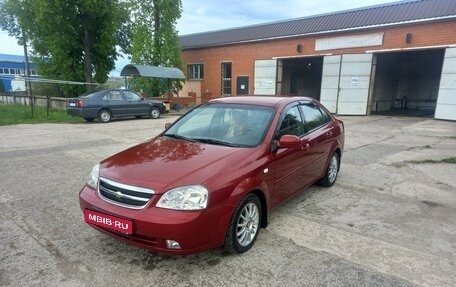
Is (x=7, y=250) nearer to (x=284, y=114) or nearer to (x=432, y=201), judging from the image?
(x=284, y=114)

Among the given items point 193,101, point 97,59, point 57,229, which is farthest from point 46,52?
point 57,229

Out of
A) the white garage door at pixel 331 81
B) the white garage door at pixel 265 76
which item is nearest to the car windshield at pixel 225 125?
the white garage door at pixel 331 81

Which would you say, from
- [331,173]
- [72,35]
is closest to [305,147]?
[331,173]

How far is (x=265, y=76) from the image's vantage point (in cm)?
2192

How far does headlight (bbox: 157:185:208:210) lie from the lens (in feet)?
9.28

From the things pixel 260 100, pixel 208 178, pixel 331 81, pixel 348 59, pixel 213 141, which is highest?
pixel 348 59

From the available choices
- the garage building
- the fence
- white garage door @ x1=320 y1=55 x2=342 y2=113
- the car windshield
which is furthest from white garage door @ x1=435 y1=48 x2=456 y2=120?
the fence

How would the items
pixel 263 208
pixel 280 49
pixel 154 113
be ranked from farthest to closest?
pixel 280 49
pixel 154 113
pixel 263 208

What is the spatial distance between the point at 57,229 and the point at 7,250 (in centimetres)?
55

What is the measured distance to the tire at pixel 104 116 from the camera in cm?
1458

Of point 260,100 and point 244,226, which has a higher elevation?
point 260,100

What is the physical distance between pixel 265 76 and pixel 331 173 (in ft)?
56.2

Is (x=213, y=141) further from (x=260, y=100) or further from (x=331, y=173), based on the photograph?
(x=331, y=173)

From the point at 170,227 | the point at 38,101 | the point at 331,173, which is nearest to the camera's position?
the point at 170,227
